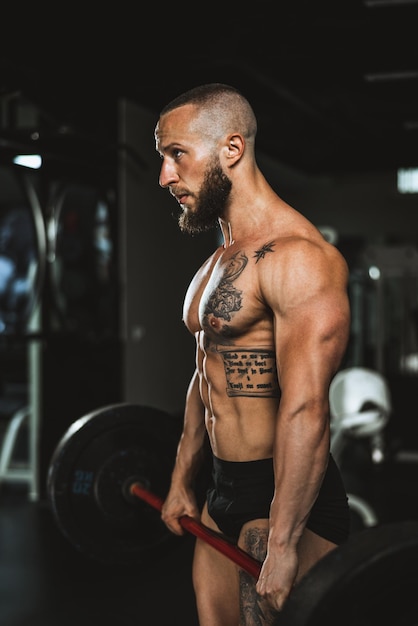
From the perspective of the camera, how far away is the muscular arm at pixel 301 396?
4.07 feet

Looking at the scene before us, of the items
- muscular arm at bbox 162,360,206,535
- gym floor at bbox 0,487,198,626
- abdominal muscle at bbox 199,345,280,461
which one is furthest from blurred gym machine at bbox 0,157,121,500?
abdominal muscle at bbox 199,345,280,461

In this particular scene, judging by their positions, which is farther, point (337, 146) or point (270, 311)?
point (337, 146)

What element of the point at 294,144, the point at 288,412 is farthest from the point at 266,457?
the point at 294,144

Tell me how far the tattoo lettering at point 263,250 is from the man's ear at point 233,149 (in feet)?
0.53

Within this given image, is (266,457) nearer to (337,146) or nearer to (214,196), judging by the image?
(214,196)

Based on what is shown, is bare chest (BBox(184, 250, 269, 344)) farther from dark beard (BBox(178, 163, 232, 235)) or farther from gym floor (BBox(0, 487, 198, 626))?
gym floor (BBox(0, 487, 198, 626))

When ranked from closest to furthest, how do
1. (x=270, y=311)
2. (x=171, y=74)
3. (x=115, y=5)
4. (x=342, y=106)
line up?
(x=270, y=311), (x=115, y=5), (x=171, y=74), (x=342, y=106)

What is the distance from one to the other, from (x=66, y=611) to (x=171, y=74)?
3252 mm

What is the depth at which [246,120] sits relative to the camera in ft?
4.63

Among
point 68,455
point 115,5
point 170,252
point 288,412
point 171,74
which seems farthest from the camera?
point 170,252

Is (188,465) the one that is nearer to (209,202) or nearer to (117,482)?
(117,482)

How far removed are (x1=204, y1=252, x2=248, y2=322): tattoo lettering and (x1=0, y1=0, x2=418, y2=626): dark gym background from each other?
156 cm

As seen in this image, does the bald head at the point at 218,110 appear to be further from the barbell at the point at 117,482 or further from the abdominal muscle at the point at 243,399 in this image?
the barbell at the point at 117,482

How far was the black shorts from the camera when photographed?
1.42 meters
